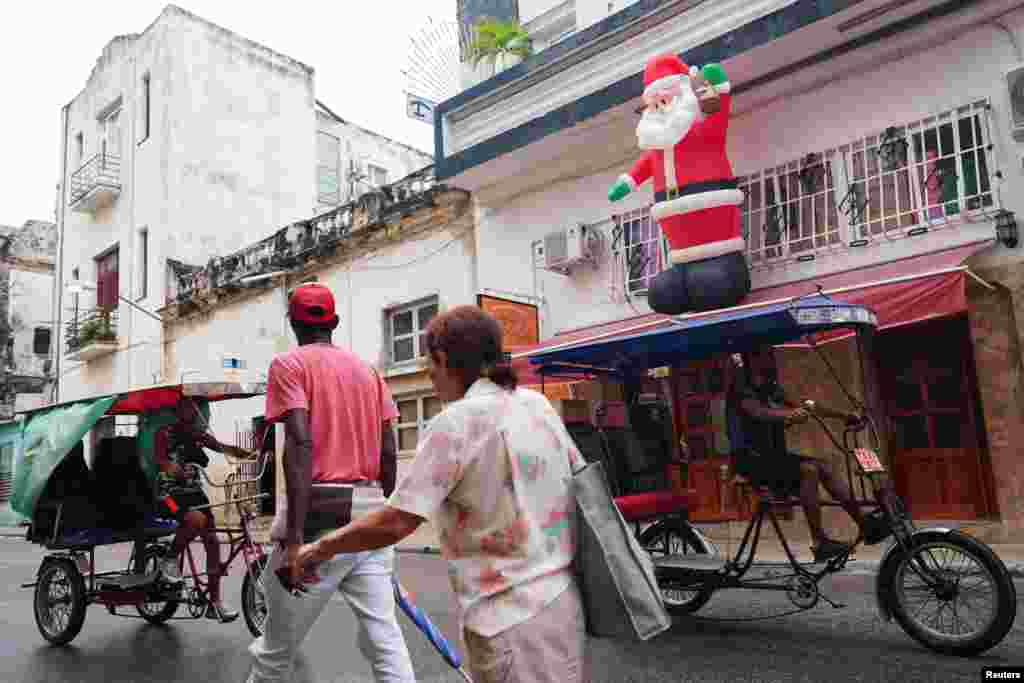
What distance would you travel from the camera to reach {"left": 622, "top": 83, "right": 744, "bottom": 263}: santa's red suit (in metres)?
9.58

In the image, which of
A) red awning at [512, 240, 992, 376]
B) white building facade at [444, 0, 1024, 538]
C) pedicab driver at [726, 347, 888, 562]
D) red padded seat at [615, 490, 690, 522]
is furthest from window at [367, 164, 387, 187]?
pedicab driver at [726, 347, 888, 562]

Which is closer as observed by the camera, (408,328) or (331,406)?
(331,406)

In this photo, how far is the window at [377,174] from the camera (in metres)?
26.6

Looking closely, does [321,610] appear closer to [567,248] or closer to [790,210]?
[790,210]

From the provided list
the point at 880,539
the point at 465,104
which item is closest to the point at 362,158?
the point at 465,104

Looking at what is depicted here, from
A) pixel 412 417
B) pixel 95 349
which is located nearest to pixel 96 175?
pixel 95 349

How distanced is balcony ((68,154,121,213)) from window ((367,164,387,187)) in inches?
284

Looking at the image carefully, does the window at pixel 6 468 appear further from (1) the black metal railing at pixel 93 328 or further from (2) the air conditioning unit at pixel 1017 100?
(1) the black metal railing at pixel 93 328

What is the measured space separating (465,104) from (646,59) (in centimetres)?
353

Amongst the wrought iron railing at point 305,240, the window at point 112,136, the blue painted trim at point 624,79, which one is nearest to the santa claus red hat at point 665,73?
the blue painted trim at point 624,79

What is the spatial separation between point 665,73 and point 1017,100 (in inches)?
141

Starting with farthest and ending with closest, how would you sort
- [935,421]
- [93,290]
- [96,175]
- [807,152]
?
1. [93,290]
2. [96,175]
3. [807,152]
4. [935,421]

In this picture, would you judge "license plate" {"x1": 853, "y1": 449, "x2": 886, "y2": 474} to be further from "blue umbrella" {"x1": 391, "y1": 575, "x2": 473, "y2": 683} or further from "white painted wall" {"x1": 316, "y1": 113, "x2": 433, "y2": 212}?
"white painted wall" {"x1": 316, "y1": 113, "x2": 433, "y2": 212}

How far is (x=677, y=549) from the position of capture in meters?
6.16
